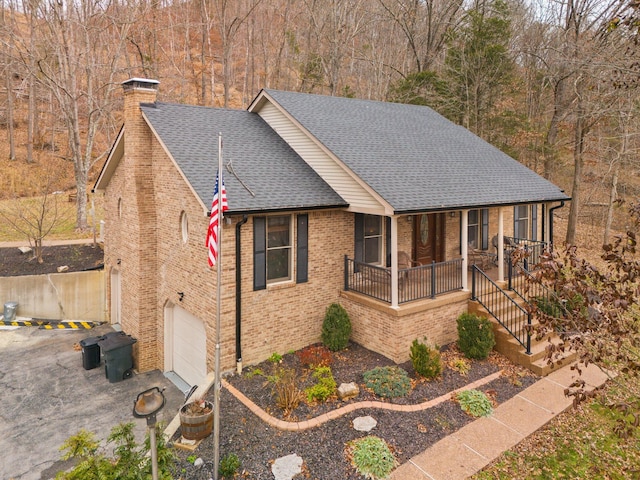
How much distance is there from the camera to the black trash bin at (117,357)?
11852 millimetres

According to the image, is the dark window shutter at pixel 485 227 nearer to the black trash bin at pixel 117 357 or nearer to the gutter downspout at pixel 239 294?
the gutter downspout at pixel 239 294

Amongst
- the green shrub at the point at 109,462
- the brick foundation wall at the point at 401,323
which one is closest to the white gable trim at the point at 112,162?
the brick foundation wall at the point at 401,323

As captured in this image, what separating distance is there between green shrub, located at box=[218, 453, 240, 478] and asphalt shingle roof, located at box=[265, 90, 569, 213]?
596cm

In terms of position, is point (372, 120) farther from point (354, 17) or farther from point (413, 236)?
point (354, 17)

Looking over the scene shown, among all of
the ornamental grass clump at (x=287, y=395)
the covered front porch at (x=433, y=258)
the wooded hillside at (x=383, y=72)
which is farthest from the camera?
the wooded hillside at (x=383, y=72)

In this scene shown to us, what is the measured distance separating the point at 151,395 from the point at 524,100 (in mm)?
32035

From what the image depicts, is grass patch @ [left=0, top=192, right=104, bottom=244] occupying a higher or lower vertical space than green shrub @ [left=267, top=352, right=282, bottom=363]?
higher

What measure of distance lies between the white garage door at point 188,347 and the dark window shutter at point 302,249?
2799 millimetres

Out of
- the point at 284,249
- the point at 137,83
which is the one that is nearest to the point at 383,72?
the point at 137,83

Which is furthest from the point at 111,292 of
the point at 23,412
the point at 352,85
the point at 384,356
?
the point at 352,85

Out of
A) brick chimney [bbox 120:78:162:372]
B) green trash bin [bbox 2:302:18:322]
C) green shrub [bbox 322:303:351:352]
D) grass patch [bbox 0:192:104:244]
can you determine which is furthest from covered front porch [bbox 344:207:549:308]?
grass patch [bbox 0:192:104:244]

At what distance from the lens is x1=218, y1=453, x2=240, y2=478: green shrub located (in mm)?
6660

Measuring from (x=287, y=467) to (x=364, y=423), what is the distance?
1688 mm

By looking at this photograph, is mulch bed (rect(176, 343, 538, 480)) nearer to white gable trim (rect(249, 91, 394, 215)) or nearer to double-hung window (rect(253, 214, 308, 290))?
double-hung window (rect(253, 214, 308, 290))
